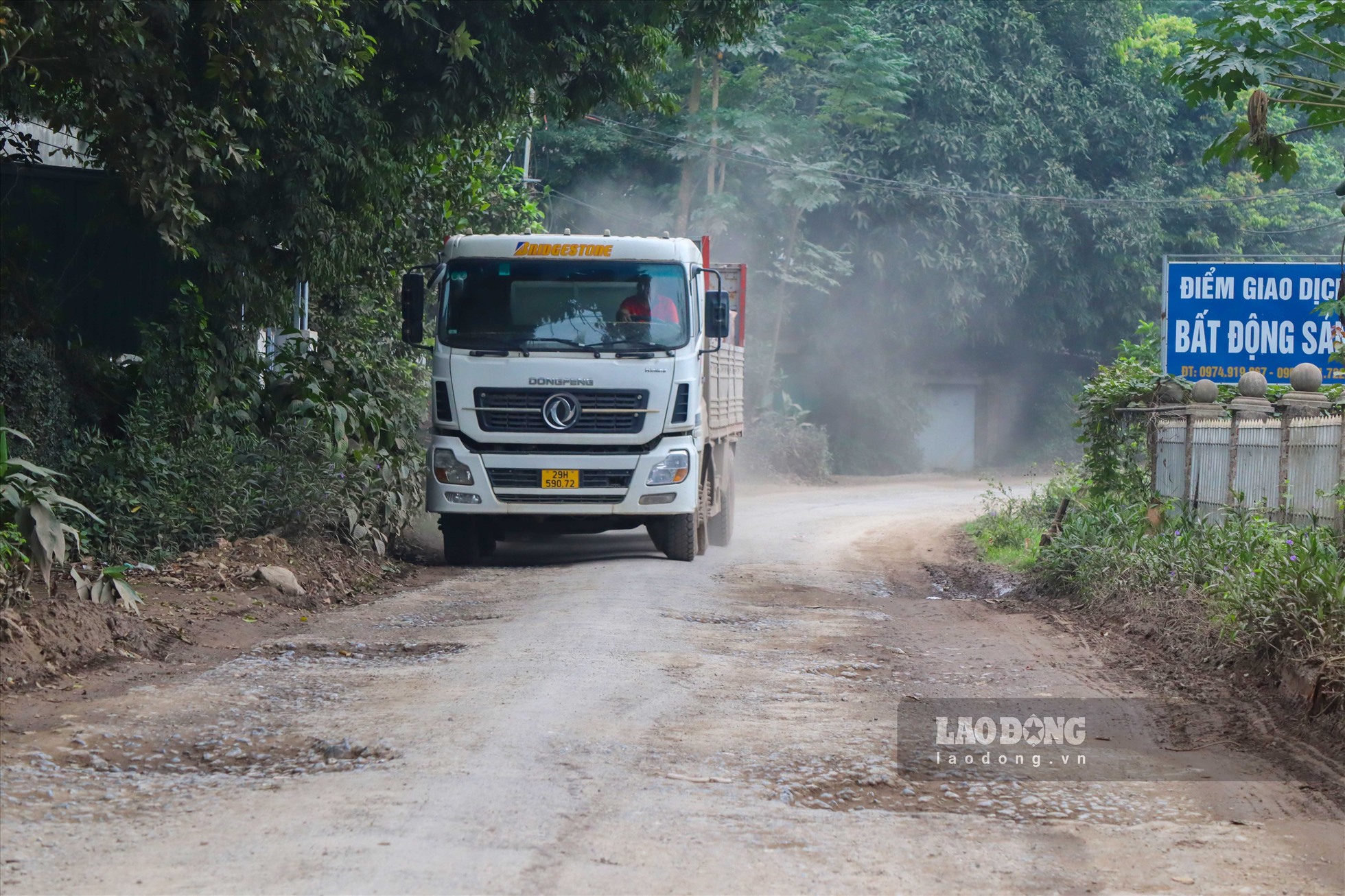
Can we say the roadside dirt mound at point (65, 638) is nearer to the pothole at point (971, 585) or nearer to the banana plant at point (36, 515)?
the banana plant at point (36, 515)

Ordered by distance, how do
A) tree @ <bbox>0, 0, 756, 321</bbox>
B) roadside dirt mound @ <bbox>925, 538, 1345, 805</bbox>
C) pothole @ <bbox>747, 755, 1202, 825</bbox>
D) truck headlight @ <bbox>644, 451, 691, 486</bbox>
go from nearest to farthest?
pothole @ <bbox>747, 755, 1202, 825</bbox> < roadside dirt mound @ <bbox>925, 538, 1345, 805</bbox> < tree @ <bbox>0, 0, 756, 321</bbox> < truck headlight @ <bbox>644, 451, 691, 486</bbox>

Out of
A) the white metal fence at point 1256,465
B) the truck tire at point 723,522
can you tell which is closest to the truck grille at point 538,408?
the truck tire at point 723,522

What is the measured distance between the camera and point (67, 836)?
14.5 ft

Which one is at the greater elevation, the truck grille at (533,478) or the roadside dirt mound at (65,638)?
the truck grille at (533,478)

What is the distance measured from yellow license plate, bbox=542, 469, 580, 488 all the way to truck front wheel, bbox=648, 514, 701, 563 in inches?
45.1

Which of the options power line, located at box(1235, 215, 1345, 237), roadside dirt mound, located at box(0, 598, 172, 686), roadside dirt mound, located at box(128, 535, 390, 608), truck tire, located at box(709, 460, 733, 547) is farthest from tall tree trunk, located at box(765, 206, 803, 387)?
roadside dirt mound, located at box(0, 598, 172, 686)

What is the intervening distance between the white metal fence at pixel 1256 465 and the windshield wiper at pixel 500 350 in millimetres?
5918

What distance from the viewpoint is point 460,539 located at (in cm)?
1278

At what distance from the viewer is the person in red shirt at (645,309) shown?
12469 millimetres

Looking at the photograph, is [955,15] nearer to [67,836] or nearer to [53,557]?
[53,557]

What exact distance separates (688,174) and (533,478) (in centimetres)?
1831

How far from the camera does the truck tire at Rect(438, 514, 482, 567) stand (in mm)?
12703

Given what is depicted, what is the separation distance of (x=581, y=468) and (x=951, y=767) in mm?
6982

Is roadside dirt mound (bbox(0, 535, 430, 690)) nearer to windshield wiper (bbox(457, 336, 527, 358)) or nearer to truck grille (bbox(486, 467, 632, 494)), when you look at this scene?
truck grille (bbox(486, 467, 632, 494))
